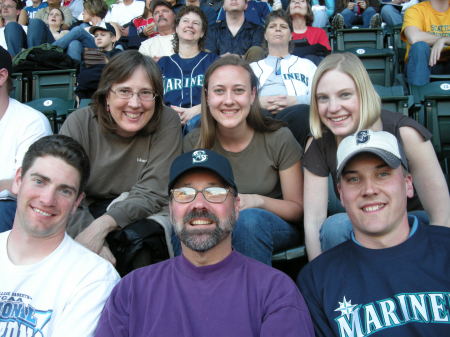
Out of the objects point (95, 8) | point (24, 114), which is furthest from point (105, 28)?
point (24, 114)

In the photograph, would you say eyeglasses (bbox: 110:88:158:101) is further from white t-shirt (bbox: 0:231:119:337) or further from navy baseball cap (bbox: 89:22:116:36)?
navy baseball cap (bbox: 89:22:116:36)

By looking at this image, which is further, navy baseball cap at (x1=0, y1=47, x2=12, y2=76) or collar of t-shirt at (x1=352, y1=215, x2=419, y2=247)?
navy baseball cap at (x1=0, y1=47, x2=12, y2=76)

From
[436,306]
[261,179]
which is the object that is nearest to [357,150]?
[436,306]

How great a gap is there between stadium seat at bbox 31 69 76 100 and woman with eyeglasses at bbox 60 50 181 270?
11.0ft

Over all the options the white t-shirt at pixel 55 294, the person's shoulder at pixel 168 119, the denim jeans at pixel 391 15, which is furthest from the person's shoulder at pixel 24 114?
the denim jeans at pixel 391 15

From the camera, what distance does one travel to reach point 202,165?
6.24 feet

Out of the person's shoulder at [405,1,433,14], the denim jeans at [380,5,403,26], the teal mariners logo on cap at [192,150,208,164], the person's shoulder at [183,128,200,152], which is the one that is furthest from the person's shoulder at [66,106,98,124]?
the denim jeans at [380,5,403,26]

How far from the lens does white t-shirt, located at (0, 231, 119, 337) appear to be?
180cm

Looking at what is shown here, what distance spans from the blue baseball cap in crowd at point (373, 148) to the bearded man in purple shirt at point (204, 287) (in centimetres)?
47

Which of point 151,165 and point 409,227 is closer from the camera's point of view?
point 409,227

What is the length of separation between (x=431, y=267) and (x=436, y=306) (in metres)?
0.15

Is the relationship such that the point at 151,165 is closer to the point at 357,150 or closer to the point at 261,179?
the point at 261,179

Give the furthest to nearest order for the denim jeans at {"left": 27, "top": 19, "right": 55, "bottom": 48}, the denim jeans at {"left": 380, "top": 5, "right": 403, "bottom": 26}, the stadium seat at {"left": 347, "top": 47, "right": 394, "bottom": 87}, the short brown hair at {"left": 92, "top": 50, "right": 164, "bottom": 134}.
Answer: the denim jeans at {"left": 380, "top": 5, "right": 403, "bottom": 26} → the denim jeans at {"left": 27, "top": 19, "right": 55, "bottom": 48} → the stadium seat at {"left": 347, "top": 47, "right": 394, "bottom": 87} → the short brown hair at {"left": 92, "top": 50, "right": 164, "bottom": 134}

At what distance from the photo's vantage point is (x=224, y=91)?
2674 millimetres
